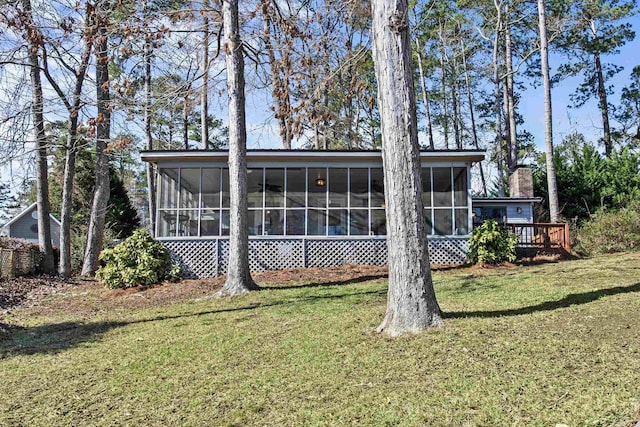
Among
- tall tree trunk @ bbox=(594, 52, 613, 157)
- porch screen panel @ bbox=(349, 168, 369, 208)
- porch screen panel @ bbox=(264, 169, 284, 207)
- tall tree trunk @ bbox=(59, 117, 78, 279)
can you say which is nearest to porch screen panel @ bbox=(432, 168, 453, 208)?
porch screen panel @ bbox=(349, 168, 369, 208)

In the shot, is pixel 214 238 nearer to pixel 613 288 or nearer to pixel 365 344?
→ pixel 365 344

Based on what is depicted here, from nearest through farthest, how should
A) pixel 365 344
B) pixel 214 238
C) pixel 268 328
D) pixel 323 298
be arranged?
pixel 365 344 → pixel 268 328 → pixel 323 298 → pixel 214 238

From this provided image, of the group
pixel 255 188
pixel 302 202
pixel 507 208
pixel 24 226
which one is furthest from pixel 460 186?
pixel 24 226

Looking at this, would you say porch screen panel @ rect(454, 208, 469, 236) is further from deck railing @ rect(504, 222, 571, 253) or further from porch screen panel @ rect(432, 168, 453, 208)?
deck railing @ rect(504, 222, 571, 253)

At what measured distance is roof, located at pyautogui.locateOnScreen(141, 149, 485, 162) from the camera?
12120 mm

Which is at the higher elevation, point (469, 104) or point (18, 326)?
point (469, 104)

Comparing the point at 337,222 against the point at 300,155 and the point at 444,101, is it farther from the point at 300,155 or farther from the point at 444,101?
the point at 444,101

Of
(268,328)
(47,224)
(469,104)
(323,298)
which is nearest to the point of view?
(268,328)

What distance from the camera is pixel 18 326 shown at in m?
7.38

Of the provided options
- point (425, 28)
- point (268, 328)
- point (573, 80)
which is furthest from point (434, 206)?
point (573, 80)

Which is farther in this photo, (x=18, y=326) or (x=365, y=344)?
(x=18, y=326)

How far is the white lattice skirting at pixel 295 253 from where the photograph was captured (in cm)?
1221

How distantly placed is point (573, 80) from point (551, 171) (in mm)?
12249

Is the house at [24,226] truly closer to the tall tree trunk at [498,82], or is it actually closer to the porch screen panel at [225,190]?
the porch screen panel at [225,190]
